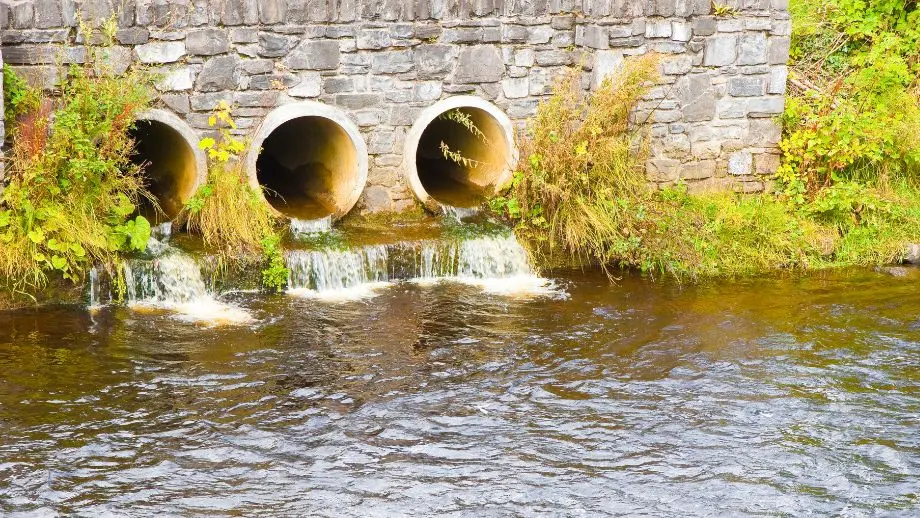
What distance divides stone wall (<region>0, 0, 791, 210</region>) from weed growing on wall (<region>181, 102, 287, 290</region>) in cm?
23

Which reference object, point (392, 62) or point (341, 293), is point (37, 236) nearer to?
point (341, 293)

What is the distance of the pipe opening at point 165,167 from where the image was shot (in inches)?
328

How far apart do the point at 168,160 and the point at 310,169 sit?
4.60ft

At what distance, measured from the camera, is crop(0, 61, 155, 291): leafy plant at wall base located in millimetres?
7234

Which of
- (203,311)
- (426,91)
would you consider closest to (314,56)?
(426,91)

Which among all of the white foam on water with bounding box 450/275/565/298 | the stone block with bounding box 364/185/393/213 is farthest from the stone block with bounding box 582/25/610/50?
the stone block with bounding box 364/185/393/213

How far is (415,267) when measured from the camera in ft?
27.8

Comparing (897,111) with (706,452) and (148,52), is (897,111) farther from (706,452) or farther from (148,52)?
(148,52)

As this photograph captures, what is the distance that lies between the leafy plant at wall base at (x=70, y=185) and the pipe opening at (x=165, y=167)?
0.52 metres

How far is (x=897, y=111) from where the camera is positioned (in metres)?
9.66

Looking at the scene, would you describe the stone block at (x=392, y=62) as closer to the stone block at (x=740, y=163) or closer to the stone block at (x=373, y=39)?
the stone block at (x=373, y=39)

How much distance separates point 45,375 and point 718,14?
241 inches

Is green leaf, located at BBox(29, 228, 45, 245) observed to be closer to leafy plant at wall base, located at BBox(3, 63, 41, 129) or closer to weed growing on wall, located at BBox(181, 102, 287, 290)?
leafy plant at wall base, located at BBox(3, 63, 41, 129)

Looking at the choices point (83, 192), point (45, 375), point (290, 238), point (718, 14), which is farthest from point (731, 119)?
point (45, 375)
